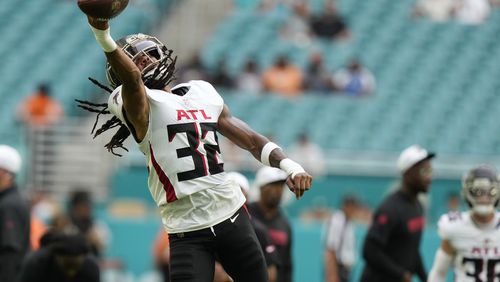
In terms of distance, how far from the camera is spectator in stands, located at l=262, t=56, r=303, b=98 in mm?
17469

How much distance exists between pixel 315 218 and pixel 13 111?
16.0ft

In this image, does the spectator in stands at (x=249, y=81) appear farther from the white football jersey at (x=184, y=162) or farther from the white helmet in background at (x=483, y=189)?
the white football jersey at (x=184, y=162)

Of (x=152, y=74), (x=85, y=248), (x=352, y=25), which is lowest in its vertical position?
(x=85, y=248)

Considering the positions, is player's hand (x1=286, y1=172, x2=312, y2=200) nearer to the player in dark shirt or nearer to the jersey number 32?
the jersey number 32

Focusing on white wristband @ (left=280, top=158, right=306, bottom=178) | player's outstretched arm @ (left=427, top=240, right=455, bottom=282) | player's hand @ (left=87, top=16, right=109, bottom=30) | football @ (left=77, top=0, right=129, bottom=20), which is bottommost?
player's outstretched arm @ (left=427, top=240, right=455, bottom=282)

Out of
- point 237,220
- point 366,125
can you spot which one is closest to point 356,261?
point 366,125

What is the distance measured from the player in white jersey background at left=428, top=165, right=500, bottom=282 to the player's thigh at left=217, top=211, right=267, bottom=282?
1.88 metres

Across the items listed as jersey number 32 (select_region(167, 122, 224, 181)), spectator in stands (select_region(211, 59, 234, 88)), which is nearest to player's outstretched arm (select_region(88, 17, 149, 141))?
jersey number 32 (select_region(167, 122, 224, 181))

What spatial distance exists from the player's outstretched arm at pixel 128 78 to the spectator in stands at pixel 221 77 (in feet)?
38.3

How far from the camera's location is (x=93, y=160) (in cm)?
1652

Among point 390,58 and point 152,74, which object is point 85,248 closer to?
point 152,74

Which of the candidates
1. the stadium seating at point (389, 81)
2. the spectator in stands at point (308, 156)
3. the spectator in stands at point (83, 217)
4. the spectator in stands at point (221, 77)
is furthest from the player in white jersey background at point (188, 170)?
the spectator in stands at point (221, 77)

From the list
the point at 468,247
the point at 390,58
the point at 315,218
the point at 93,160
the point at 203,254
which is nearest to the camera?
the point at 203,254

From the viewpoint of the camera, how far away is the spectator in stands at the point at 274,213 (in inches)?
354
